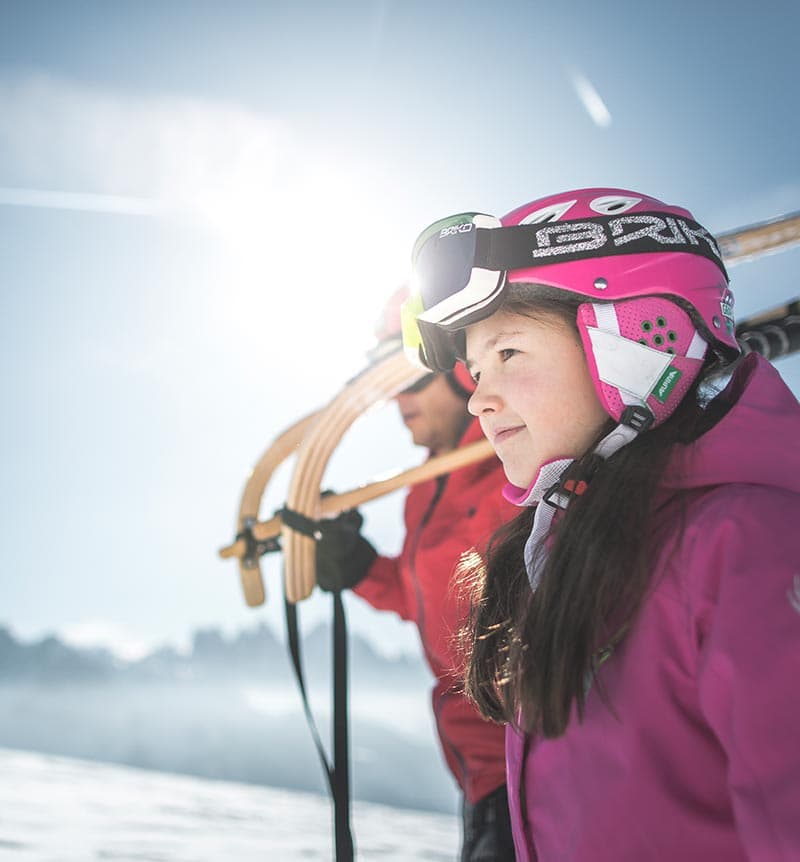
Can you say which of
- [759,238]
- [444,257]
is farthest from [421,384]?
[444,257]

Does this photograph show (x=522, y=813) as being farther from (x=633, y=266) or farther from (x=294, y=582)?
(x=294, y=582)

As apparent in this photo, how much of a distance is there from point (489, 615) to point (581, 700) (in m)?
0.41

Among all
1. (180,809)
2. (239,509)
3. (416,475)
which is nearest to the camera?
(416,475)

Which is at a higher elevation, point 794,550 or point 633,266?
point 633,266

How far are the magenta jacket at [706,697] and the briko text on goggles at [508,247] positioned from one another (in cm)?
42

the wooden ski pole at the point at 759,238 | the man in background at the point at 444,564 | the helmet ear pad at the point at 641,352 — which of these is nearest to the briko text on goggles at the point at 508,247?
the helmet ear pad at the point at 641,352

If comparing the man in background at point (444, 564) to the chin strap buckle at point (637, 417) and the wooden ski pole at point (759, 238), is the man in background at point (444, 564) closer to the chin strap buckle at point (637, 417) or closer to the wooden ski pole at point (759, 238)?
the chin strap buckle at point (637, 417)

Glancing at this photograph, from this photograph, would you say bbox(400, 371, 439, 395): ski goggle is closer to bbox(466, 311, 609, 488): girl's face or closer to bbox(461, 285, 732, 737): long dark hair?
bbox(466, 311, 609, 488): girl's face

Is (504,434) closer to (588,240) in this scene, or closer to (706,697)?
(588,240)

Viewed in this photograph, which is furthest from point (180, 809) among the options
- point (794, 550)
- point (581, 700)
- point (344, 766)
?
point (794, 550)

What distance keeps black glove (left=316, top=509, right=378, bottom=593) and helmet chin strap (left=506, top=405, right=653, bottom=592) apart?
1.91 meters

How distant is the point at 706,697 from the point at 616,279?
81 cm

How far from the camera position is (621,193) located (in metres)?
1.62

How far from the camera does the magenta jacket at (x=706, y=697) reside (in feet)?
2.82
